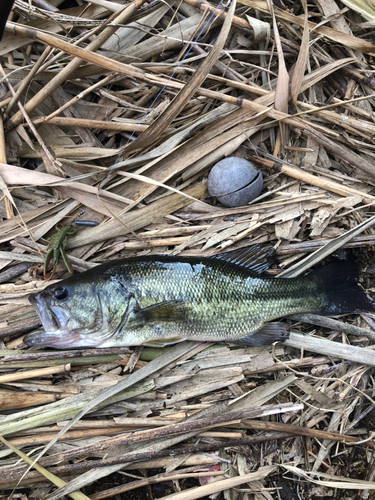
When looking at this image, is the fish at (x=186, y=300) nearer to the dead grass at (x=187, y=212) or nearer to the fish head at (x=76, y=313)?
the fish head at (x=76, y=313)

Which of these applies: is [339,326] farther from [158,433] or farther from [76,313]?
[76,313]

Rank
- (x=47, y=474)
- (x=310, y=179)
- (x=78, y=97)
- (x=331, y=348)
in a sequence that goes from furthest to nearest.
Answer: (x=310, y=179) < (x=331, y=348) < (x=78, y=97) < (x=47, y=474)

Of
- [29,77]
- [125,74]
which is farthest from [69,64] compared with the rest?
[125,74]

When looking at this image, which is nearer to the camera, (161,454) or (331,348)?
(161,454)

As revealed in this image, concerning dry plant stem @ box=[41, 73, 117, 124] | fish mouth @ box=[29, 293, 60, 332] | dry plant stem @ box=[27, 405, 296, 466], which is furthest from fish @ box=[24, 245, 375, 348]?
dry plant stem @ box=[41, 73, 117, 124]

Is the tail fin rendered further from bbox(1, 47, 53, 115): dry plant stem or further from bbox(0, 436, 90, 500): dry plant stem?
bbox(1, 47, 53, 115): dry plant stem

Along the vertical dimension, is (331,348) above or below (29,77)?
below

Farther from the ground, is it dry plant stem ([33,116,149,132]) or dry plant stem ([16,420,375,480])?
dry plant stem ([33,116,149,132])

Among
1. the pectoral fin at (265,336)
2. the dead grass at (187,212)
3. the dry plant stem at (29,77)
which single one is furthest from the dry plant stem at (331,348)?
the dry plant stem at (29,77)
